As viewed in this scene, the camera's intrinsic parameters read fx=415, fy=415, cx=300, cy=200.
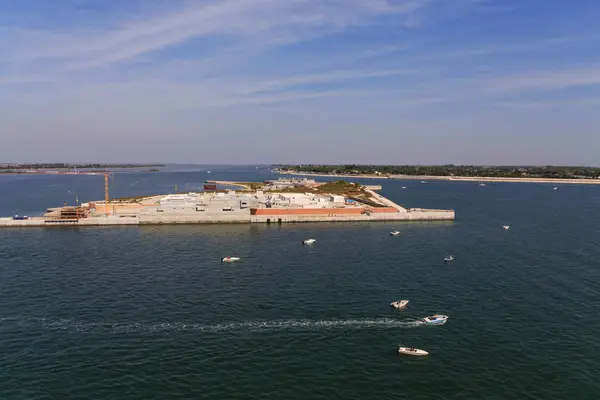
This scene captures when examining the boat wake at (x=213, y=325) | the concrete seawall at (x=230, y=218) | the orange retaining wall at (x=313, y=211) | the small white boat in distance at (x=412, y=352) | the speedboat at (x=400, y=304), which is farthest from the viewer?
the orange retaining wall at (x=313, y=211)

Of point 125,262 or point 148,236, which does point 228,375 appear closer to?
point 125,262

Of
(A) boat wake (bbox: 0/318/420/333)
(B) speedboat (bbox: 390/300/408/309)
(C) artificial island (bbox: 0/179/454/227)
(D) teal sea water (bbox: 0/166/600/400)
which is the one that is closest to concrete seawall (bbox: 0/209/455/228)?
(C) artificial island (bbox: 0/179/454/227)

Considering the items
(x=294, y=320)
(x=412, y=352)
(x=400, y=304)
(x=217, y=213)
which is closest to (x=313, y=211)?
(x=217, y=213)

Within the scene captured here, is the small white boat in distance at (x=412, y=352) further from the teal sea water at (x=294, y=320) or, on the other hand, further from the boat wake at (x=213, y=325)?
the boat wake at (x=213, y=325)

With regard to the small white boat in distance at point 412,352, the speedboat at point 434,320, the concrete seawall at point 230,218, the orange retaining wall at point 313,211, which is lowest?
the small white boat in distance at point 412,352

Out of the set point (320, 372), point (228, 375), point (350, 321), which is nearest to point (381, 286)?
point (350, 321)

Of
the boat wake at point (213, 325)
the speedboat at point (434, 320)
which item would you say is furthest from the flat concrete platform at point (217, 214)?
the speedboat at point (434, 320)
